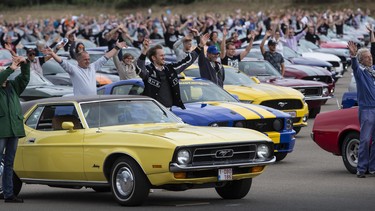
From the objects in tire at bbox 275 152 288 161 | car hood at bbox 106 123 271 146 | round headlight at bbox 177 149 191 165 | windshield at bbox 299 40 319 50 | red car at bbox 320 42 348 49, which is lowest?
red car at bbox 320 42 348 49

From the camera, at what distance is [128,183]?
39.5ft

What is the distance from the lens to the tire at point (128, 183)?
39.1 feet

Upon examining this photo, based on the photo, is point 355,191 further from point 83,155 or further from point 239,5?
point 239,5

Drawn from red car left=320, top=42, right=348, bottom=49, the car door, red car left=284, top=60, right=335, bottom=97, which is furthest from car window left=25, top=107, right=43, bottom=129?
red car left=320, top=42, right=348, bottom=49

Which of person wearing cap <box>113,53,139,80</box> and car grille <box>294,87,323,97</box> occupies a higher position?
person wearing cap <box>113,53,139,80</box>

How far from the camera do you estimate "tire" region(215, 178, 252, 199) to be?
12688mm

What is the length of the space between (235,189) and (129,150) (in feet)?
4.65

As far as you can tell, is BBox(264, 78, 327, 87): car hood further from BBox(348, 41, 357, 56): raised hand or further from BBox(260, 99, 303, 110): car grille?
BBox(348, 41, 357, 56): raised hand

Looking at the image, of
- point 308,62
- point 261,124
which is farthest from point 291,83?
point 308,62

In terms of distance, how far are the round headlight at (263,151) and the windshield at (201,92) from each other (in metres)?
5.02

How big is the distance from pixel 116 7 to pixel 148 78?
95503 mm

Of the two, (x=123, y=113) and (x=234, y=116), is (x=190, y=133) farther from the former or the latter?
(x=234, y=116)

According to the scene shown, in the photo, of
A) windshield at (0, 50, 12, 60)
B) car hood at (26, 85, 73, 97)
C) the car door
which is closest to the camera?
the car door

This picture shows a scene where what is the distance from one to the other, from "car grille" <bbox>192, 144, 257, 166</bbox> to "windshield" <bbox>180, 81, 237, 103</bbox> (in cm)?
517
